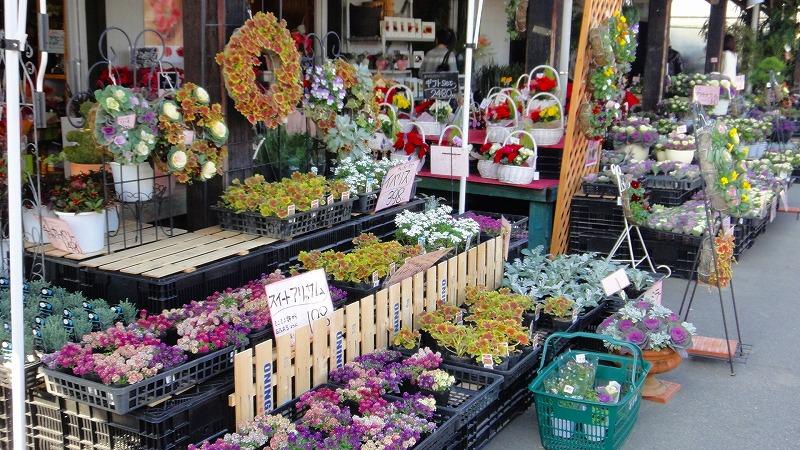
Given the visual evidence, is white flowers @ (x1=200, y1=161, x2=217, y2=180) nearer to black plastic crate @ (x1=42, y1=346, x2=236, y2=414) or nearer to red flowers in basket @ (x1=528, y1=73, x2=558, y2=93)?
black plastic crate @ (x1=42, y1=346, x2=236, y2=414)

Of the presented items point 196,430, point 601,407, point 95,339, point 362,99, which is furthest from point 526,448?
point 362,99

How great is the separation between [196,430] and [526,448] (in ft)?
5.35

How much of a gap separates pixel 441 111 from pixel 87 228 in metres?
4.37

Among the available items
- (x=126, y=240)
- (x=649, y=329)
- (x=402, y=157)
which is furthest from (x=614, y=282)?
(x=126, y=240)

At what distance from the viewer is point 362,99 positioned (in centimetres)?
542

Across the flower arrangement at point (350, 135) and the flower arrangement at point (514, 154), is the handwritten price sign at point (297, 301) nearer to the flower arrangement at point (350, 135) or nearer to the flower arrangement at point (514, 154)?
the flower arrangement at point (350, 135)

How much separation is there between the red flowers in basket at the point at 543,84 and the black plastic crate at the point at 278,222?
3.37 meters

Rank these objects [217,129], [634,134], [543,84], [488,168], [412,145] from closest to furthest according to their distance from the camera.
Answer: [217,129]
[412,145]
[488,168]
[543,84]
[634,134]

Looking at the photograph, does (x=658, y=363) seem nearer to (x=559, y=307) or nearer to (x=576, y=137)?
(x=559, y=307)

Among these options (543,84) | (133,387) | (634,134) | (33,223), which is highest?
(543,84)

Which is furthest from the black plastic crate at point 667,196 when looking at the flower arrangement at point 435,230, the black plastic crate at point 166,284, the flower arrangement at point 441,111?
the black plastic crate at point 166,284

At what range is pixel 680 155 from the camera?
7.93 m

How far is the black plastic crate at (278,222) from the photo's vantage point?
15.0ft

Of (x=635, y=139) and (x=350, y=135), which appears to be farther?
(x=635, y=139)
